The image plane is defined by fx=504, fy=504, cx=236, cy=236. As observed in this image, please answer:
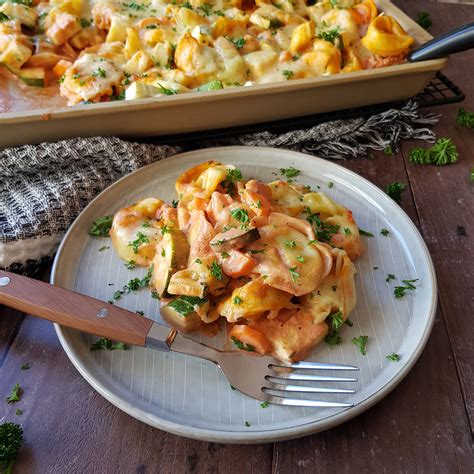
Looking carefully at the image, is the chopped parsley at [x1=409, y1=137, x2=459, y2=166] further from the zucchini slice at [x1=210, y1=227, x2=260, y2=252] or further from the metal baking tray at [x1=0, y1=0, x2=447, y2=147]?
the zucchini slice at [x1=210, y1=227, x2=260, y2=252]

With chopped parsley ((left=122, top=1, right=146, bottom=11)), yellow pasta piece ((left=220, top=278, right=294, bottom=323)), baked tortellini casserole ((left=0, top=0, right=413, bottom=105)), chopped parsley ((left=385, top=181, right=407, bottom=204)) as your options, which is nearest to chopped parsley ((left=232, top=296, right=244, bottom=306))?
yellow pasta piece ((left=220, top=278, right=294, bottom=323))

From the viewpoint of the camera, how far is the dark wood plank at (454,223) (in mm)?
1322

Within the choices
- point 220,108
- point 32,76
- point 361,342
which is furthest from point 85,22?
point 361,342

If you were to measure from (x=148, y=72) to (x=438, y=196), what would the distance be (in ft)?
3.92

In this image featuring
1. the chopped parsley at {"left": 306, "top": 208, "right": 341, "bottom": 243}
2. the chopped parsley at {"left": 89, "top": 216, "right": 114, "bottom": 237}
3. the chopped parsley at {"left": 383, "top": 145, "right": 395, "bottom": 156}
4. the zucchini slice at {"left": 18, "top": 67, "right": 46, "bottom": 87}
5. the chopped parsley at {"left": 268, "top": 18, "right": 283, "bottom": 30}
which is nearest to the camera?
the chopped parsley at {"left": 306, "top": 208, "right": 341, "bottom": 243}

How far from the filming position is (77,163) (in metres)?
1.72

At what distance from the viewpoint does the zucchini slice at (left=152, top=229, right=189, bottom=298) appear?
1.28m

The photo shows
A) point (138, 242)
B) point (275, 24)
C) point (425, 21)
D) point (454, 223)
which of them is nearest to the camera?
point (138, 242)

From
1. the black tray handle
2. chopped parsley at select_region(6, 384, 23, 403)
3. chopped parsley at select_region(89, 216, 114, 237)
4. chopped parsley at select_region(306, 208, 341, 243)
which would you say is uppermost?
the black tray handle

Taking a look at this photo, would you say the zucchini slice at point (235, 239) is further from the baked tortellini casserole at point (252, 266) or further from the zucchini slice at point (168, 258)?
the zucchini slice at point (168, 258)

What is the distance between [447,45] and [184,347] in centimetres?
142

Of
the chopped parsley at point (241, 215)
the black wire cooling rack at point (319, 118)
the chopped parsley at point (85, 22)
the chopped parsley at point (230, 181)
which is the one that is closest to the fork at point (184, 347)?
the chopped parsley at point (241, 215)

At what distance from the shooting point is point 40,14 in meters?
2.30

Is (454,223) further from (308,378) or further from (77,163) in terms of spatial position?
(77,163)
